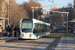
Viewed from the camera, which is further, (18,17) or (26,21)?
(18,17)

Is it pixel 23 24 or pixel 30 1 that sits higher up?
pixel 30 1

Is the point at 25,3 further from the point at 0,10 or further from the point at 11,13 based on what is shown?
the point at 0,10

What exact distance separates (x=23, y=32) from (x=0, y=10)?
1576 centimetres

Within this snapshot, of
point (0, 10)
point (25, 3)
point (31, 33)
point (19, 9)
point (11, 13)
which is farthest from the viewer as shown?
point (25, 3)

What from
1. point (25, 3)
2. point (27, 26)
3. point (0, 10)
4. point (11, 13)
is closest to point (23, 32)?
point (27, 26)

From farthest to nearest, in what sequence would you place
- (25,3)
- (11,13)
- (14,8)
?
(25,3) < (14,8) < (11,13)

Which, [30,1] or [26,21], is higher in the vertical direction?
[30,1]

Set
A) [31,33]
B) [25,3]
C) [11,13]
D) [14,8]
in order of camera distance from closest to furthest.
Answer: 1. [31,33]
2. [11,13]
3. [14,8]
4. [25,3]

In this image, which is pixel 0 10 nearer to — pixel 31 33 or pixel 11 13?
pixel 11 13

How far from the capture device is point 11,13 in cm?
5269

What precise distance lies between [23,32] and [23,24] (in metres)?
1.13

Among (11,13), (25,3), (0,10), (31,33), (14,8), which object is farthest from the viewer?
(25,3)

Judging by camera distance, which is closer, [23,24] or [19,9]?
[23,24]

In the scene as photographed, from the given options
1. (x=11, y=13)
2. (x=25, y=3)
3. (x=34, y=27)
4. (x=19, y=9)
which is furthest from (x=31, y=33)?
(x=25, y=3)
